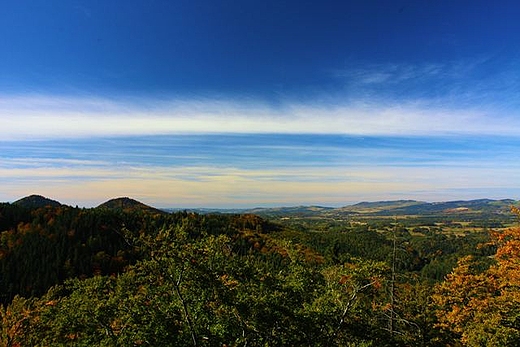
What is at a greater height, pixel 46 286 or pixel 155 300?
pixel 155 300

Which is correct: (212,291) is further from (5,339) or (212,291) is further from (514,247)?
(514,247)

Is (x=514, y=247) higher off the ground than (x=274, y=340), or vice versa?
(x=514, y=247)

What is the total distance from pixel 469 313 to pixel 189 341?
20428mm

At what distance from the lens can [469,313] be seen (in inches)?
935

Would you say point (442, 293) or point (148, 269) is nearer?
point (148, 269)

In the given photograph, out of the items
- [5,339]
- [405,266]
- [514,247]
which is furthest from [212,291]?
[405,266]

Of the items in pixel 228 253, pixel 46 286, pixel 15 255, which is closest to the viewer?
pixel 228 253

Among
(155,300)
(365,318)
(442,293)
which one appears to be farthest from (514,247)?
(155,300)

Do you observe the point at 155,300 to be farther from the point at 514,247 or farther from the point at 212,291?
the point at 514,247

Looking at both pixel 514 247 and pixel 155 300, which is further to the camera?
pixel 514 247

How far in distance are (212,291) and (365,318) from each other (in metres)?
6.74

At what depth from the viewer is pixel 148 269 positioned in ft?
43.5

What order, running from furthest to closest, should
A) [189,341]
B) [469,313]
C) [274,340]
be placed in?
[469,313]
[274,340]
[189,341]

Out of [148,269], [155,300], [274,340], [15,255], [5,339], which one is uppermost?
[148,269]
